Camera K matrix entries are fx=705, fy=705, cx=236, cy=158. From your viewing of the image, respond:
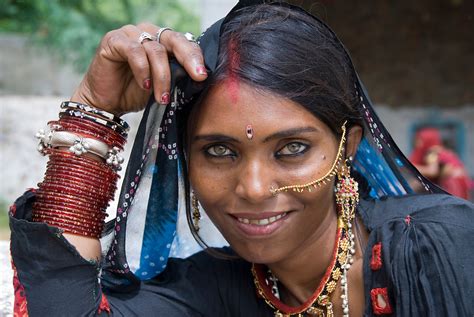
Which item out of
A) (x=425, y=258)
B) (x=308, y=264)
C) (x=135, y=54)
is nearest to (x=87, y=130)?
(x=135, y=54)

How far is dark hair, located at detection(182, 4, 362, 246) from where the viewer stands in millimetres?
1836

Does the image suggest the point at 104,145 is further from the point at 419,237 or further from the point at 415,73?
the point at 415,73

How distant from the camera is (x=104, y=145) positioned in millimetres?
1979

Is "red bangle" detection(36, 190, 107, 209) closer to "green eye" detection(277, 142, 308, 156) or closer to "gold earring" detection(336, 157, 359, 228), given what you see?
"green eye" detection(277, 142, 308, 156)

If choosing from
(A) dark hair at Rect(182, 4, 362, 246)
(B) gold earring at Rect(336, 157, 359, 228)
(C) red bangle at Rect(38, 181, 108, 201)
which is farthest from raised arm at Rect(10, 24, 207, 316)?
(B) gold earring at Rect(336, 157, 359, 228)

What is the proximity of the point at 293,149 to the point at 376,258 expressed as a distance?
383mm

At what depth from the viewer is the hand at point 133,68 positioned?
1809 mm

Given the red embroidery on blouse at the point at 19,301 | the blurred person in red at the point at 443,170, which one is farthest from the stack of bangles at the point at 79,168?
the blurred person in red at the point at 443,170

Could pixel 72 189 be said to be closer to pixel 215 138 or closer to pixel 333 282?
pixel 215 138

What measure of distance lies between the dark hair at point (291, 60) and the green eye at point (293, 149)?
0.30 ft

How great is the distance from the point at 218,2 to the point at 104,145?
171 inches

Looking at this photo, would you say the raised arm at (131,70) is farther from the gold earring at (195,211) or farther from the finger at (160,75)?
the gold earring at (195,211)

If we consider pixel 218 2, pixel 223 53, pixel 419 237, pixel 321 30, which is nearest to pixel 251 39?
pixel 223 53

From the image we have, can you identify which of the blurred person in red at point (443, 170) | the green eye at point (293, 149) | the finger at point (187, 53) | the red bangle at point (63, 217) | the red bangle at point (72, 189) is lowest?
the red bangle at point (63, 217)
